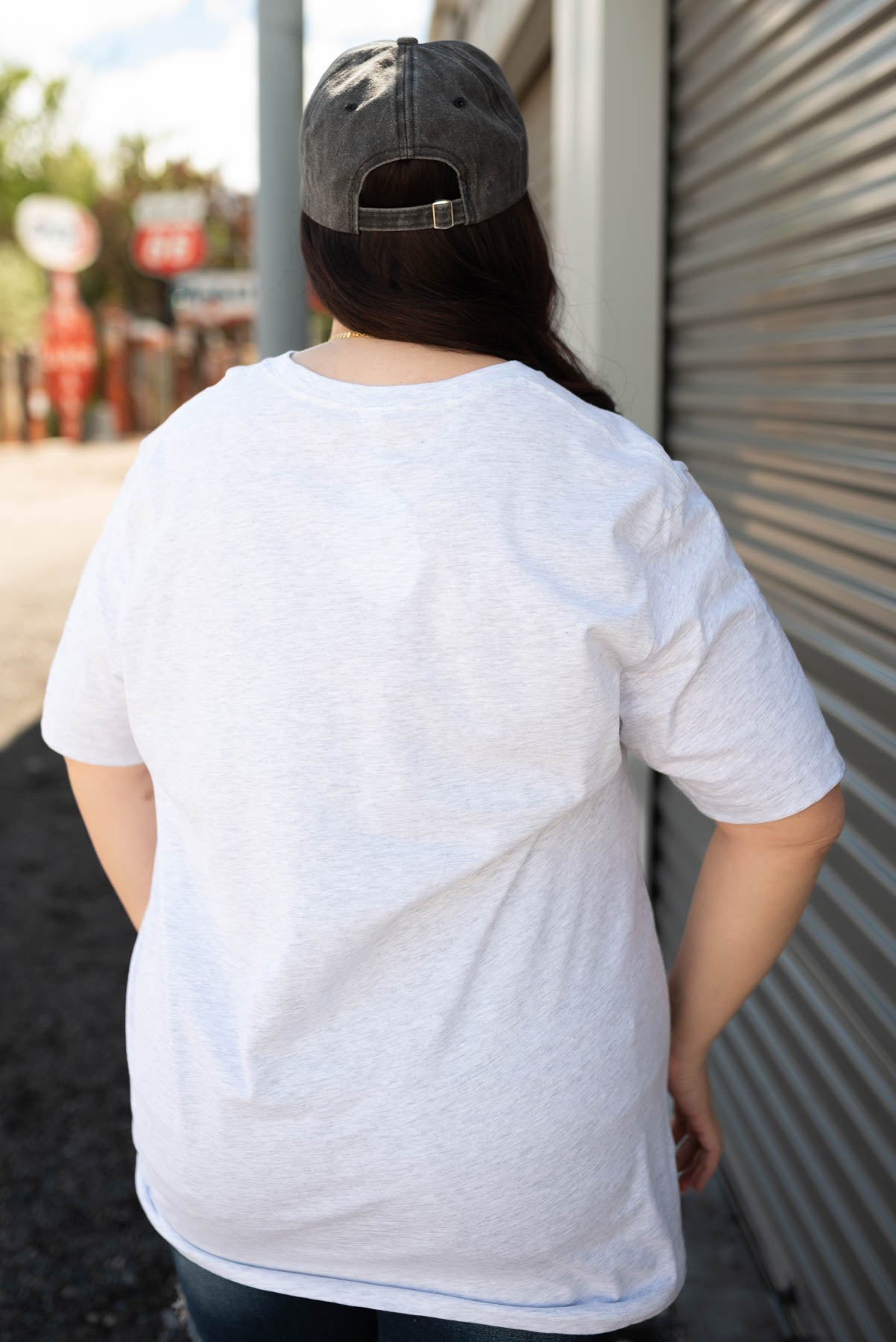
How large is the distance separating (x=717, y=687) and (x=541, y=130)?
17.3 ft

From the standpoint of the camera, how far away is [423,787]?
1.01 m

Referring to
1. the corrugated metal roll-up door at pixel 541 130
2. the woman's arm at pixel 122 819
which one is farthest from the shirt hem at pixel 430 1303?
the corrugated metal roll-up door at pixel 541 130

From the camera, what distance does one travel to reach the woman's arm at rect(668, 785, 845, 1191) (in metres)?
1.16

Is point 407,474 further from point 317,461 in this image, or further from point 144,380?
point 144,380

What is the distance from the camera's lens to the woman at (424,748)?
0.99m

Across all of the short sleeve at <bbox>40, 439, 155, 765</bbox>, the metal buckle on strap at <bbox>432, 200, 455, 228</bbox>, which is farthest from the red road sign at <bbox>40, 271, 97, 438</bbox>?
the metal buckle on strap at <bbox>432, 200, 455, 228</bbox>

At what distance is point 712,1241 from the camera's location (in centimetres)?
272

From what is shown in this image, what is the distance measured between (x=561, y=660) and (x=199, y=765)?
33 centimetres

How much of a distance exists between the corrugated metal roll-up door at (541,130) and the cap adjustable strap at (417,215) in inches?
179

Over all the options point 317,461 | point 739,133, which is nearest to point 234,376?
point 317,461

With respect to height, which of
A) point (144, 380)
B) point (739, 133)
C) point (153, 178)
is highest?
point (153, 178)

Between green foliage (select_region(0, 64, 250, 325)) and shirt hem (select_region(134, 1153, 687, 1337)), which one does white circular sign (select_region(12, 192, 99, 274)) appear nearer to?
green foliage (select_region(0, 64, 250, 325))

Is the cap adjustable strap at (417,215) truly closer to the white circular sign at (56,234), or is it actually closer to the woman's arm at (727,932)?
the woman's arm at (727,932)

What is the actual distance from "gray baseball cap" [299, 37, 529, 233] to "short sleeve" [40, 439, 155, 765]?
0.92 ft
